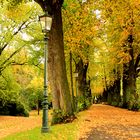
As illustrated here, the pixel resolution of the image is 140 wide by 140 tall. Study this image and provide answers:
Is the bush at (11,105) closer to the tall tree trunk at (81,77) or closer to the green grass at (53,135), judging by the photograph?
the tall tree trunk at (81,77)

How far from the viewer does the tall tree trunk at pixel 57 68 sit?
17828 millimetres

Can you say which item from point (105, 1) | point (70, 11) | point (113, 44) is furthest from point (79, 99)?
point (105, 1)

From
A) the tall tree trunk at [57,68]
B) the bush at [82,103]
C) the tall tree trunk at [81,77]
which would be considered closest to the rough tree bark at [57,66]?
the tall tree trunk at [57,68]

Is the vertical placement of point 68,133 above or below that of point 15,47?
below

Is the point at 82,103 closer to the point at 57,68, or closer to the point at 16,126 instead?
the point at 16,126

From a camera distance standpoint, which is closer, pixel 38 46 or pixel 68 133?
pixel 68 133

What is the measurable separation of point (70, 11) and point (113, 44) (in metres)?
10.1

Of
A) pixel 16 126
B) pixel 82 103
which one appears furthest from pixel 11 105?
pixel 16 126

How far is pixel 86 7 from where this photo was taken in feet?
69.6

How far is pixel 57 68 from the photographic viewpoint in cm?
1784

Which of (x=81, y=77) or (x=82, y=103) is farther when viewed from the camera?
(x=81, y=77)

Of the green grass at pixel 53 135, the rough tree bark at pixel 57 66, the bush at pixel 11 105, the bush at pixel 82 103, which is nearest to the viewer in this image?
the green grass at pixel 53 135

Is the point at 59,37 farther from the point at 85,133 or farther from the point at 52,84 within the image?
the point at 85,133

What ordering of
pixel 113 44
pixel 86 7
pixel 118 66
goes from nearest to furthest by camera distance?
1. pixel 86 7
2. pixel 113 44
3. pixel 118 66
